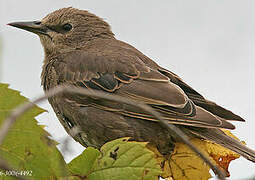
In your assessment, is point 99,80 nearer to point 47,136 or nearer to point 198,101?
point 198,101

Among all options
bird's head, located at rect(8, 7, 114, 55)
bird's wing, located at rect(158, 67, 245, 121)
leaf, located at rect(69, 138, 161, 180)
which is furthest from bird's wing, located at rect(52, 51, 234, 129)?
leaf, located at rect(69, 138, 161, 180)

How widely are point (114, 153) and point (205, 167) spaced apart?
0.96 metres

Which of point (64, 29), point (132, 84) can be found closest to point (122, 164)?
point (132, 84)

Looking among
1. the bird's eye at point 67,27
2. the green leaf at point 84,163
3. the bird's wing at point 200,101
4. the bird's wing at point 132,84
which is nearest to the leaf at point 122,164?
the green leaf at point 84,163

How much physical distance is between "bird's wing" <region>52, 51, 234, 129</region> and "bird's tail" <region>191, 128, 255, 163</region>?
74 millimetres

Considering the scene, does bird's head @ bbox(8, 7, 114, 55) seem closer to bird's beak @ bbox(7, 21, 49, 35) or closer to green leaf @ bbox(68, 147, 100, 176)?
bird's beak @ bbox(7, 21, 49, 35)

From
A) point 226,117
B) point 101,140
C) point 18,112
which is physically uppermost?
point 18,112

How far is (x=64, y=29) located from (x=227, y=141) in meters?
2.56

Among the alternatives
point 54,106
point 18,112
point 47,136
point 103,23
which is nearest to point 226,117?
point 54,106

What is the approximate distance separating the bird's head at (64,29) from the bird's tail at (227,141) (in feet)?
6.87

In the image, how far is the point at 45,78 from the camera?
15.8 ft

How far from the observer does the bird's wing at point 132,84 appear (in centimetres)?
390

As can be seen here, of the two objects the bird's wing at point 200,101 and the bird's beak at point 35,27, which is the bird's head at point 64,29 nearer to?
the bird's beak at point 35,27

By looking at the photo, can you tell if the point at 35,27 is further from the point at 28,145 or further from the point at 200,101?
the point at 28,145
